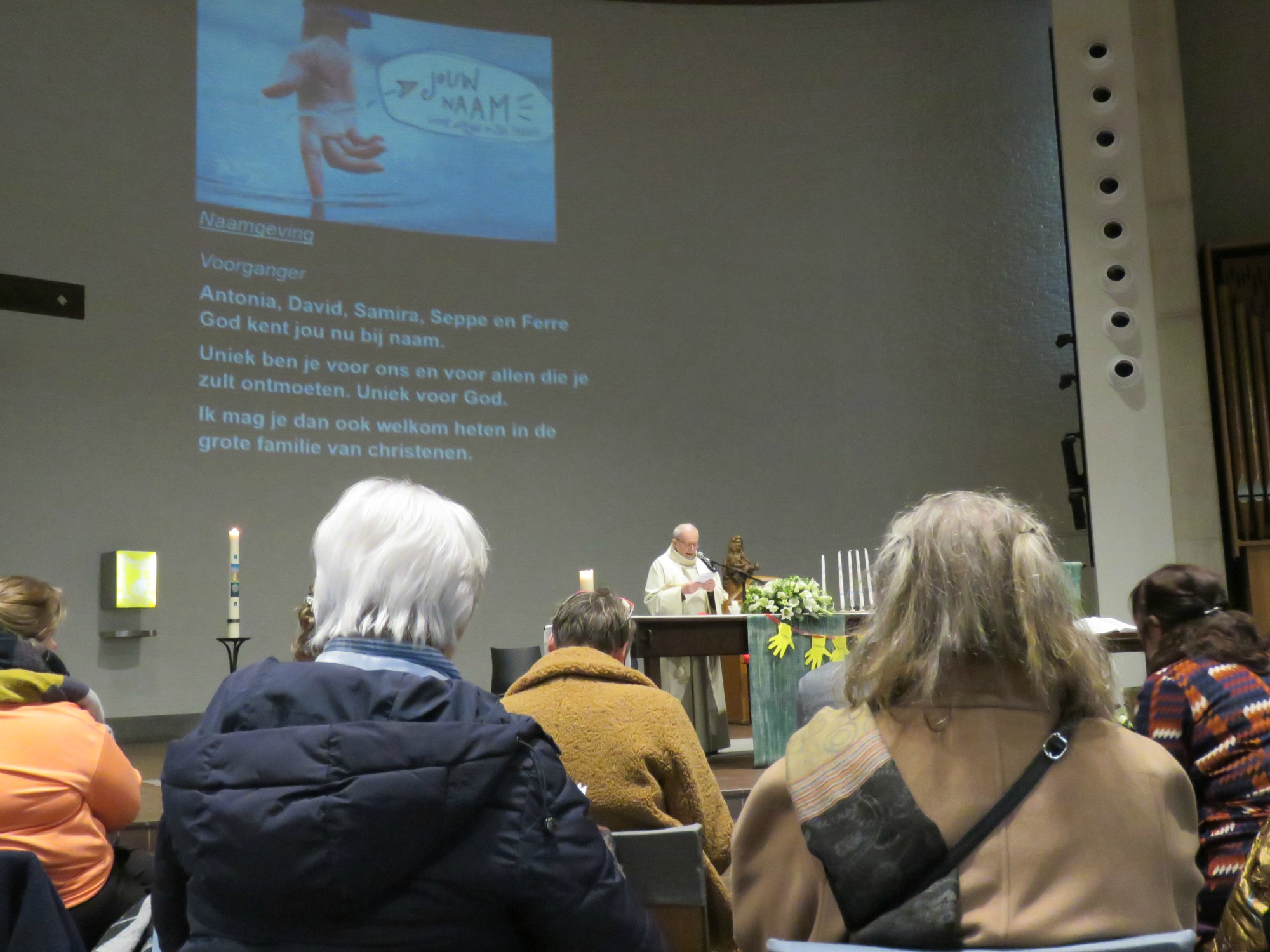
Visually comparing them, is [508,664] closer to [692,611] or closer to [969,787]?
[692,611]

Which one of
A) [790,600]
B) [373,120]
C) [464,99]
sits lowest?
[790,600]

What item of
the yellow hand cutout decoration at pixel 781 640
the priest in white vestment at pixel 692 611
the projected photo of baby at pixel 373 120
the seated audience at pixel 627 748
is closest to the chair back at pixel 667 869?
the seated audience at pixel 627 748

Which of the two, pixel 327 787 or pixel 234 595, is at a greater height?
pixel 234 595

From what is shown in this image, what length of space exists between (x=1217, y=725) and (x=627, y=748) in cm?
104

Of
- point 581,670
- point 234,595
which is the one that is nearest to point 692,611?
point 234,595

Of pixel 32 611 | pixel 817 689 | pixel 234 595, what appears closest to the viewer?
pixel 32 611

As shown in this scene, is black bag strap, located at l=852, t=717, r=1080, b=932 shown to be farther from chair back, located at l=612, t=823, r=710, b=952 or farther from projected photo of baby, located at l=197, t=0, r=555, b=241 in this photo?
projected photo of baby, located at l=197, t=0, r=555, b=241

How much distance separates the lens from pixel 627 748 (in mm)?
2279

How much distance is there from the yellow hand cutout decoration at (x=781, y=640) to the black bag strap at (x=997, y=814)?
3775 mm

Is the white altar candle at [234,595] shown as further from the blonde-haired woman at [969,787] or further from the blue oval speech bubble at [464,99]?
the blonde-haired woman at [969,787]

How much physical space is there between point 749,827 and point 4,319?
665 centimetres

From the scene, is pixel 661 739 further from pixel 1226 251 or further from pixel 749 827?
pixel 1226 251

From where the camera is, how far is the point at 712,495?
8727 millimetres

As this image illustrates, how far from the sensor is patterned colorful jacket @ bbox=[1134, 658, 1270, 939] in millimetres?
1989
